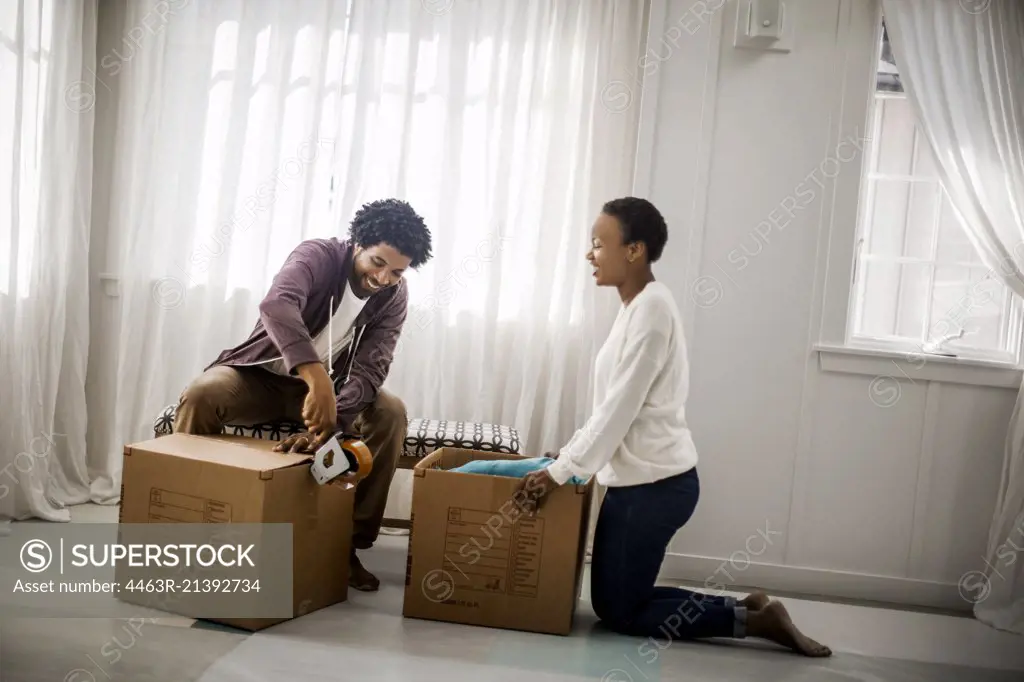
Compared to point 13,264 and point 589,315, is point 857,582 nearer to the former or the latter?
point 589,315

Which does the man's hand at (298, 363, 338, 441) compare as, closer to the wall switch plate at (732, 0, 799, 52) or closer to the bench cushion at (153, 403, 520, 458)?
the bench cushion at (153, 403, 520, 458)

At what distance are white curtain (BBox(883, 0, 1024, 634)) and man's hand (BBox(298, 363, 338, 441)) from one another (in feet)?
7.22

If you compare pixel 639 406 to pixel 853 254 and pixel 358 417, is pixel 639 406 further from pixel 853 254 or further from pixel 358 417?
pixel 853 254

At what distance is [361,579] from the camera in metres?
2.81

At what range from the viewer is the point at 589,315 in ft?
11.8

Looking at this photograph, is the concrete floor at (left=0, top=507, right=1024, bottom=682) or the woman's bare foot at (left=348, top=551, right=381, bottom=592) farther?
the woman's bare foot at (left=348, top=551, right=381, bottom=592)

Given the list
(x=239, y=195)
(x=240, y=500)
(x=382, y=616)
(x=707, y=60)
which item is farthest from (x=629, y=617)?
(x=239, y=195)

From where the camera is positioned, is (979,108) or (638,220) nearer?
(638,220)

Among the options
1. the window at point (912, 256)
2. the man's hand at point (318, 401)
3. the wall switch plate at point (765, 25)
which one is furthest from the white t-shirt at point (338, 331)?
the window at point (912, 256)

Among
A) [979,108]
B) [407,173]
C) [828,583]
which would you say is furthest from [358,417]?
[979,108]

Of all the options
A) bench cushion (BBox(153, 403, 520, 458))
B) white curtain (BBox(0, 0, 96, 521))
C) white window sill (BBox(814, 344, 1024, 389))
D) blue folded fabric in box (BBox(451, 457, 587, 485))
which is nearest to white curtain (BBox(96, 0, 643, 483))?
white curtain (BBox(0, 0, 96, 521))

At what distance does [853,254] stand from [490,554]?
1668 mm

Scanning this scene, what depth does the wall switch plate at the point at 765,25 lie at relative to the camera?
314 centimetres

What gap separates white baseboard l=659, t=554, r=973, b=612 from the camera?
128 inches
